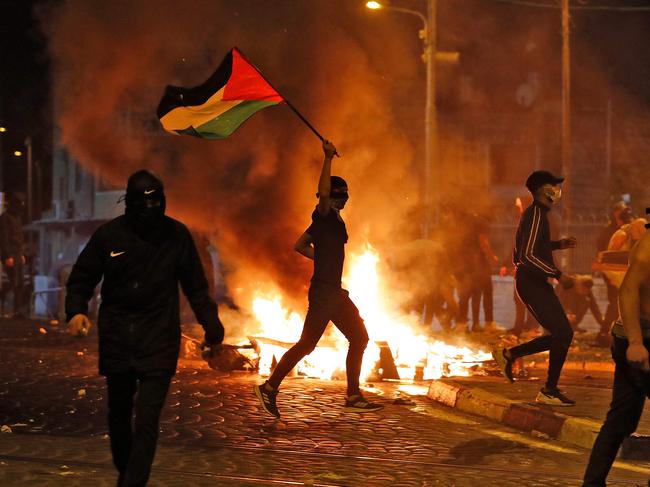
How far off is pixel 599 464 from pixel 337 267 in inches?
125

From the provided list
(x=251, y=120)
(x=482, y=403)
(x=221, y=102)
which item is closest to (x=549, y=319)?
(x=482, y=403)

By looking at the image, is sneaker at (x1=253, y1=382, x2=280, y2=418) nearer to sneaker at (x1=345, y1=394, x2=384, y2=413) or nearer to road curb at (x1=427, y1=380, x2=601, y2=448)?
sneaker at (x1=345, y1=394, x2=384, y2=413)

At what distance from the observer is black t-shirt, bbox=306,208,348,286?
7.43 meters

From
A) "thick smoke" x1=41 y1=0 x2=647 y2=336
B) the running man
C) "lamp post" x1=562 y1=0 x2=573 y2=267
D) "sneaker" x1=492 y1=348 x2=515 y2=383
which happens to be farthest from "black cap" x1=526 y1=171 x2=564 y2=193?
"lamp post" x1=562 y1=0 x2=573 y2=267

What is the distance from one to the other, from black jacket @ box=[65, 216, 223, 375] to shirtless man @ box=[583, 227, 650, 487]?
1.91m

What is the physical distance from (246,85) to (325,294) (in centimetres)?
181

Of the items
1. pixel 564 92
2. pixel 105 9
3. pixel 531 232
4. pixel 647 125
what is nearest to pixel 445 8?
pixel 647 125

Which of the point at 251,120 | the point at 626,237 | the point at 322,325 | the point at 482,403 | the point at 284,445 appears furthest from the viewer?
the point at 251,120

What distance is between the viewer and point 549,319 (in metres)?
7.51

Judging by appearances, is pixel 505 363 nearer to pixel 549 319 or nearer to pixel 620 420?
pixel 549 319

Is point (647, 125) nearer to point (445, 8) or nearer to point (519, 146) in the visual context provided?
point (519, 146)

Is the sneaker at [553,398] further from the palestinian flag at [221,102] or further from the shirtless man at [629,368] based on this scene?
the palestinian flag at [221,102]

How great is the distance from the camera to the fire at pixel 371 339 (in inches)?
398

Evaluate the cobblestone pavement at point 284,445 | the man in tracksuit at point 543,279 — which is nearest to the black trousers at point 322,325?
the cobblestone pavement at point 284,445
